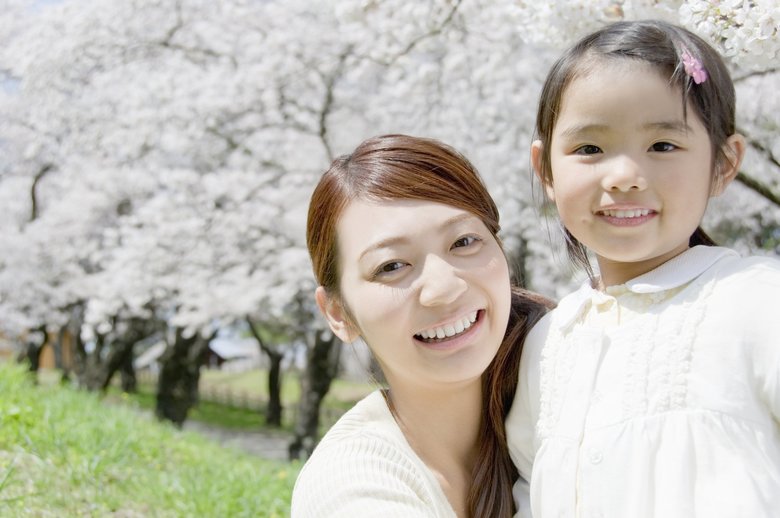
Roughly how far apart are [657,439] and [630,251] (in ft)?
1.33

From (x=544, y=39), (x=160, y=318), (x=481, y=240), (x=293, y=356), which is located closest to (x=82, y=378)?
(x=160, y=318)

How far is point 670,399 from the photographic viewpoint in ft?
5.52

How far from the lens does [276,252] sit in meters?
8.97

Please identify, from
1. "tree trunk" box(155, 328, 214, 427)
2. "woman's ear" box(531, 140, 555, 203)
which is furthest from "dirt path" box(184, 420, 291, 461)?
"woman's ear" box(531, 140, 555, 203)

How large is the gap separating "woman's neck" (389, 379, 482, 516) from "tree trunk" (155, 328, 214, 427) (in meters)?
12.1

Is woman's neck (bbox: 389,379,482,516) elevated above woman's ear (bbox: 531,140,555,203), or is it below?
below

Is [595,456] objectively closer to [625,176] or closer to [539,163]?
[625,176]

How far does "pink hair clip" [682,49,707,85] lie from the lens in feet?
5.73

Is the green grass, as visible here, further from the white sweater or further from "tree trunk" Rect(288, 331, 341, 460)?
→ "tree trunk" Rect(288, 331, 341, 460)

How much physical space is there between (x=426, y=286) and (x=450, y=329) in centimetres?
12

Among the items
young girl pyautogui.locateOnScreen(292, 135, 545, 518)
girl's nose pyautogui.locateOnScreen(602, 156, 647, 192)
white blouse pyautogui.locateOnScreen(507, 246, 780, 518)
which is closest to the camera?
white blouse pyautogui.locateOnScreen(507, 246, 780, 518)

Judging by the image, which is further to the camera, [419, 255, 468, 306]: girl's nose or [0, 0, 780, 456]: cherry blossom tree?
[0, 0, 780, 456]: cherry blossom tree

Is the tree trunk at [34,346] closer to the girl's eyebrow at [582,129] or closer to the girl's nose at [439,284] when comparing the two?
the girl's nose at [439,284]

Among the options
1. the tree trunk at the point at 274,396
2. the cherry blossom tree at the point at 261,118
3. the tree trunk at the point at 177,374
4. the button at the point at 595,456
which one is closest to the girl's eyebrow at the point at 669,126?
the button at the point at 595,456
